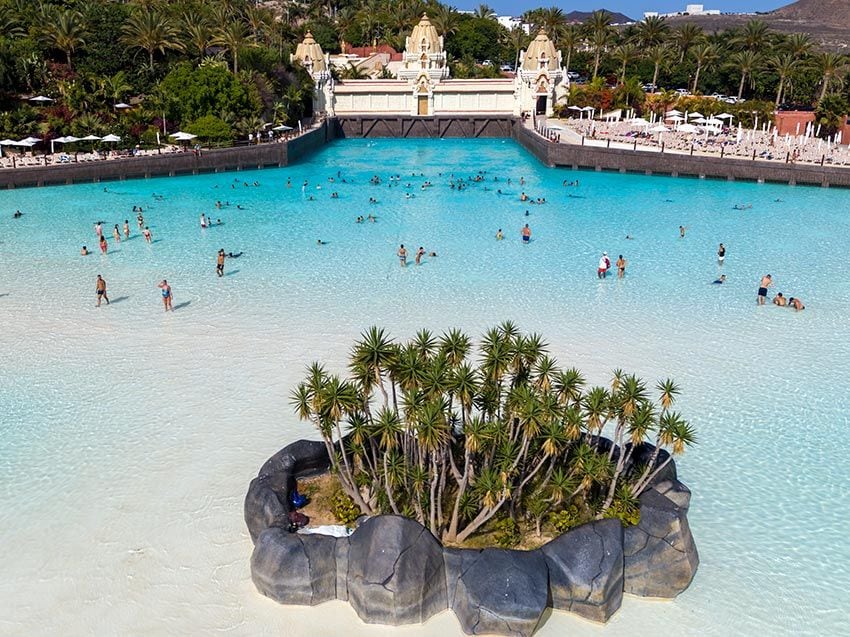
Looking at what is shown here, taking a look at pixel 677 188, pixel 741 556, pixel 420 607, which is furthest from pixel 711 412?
pixel 677 188

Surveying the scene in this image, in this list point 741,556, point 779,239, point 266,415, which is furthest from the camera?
point 779,239

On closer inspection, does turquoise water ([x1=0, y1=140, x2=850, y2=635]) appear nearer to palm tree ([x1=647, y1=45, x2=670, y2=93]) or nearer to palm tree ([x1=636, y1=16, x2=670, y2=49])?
palm tree ([x1=647, y1=45, x2=670, y2=93])

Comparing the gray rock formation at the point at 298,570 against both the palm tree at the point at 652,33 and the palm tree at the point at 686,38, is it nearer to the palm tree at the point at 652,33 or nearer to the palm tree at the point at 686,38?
the palm tree at the point at 686,38

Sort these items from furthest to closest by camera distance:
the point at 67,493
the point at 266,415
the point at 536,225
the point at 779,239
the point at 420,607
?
the point at 536,225 < the point at 779,239 < the point at 266,415 < the point at 67,493 < the point at 420,607

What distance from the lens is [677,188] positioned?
136ft

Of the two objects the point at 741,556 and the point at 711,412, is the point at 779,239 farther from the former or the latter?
the point at 741,556

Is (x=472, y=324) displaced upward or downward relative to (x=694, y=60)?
downward

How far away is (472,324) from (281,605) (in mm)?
11276

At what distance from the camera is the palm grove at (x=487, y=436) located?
9.84 metres

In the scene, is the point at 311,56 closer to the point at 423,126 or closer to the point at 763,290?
the point at 423,126

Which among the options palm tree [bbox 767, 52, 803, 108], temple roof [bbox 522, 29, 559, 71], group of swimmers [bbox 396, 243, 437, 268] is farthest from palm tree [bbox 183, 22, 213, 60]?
palm tree [bbox 767, 52, 803, 108]

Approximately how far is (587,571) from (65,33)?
5682 centimetres

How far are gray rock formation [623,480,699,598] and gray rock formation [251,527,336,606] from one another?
13.6 feet

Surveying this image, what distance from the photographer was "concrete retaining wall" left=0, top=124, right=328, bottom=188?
39.8 metres
